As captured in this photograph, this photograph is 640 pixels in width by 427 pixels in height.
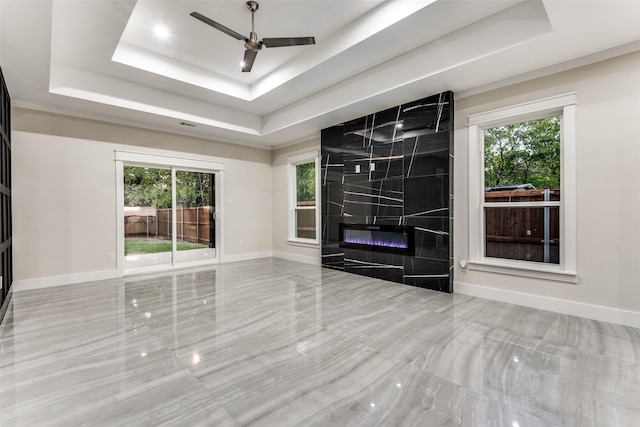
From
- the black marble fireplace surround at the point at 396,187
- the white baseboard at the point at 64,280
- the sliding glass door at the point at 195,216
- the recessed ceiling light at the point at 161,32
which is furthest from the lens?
the sliding glass door at the point at 195,216

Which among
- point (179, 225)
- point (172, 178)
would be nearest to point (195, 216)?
point (179, 225)

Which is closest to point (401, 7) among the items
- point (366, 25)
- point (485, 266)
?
point (366, 25)

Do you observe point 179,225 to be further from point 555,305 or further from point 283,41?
point 555,305

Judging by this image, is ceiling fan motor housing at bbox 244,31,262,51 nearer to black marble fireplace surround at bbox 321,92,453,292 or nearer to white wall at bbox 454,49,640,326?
black marble fireplace surround at bbox 321,92,453,292

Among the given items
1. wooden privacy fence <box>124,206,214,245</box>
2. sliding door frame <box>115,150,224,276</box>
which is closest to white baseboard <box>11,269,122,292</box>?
sliding door frame <box>115,150,224,276</box>

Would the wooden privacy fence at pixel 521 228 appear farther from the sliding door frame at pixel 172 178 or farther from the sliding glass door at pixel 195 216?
the sliding glass door at pixel 195 216

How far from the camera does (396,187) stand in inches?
180

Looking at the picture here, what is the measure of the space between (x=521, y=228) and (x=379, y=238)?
1980 millimetres

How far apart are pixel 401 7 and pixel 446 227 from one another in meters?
2.70

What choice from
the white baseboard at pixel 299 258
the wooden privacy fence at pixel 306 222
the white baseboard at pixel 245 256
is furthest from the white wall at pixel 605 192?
the white baseboard at pixel 245 256

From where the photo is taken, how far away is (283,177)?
7020 millimetres

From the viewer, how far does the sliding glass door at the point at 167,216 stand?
5340 mm

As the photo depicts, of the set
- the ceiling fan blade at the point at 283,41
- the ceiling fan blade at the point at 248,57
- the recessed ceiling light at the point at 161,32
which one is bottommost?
the ceiling fan blade at the point at 248,57

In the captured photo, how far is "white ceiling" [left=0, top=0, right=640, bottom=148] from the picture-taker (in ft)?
8.82
